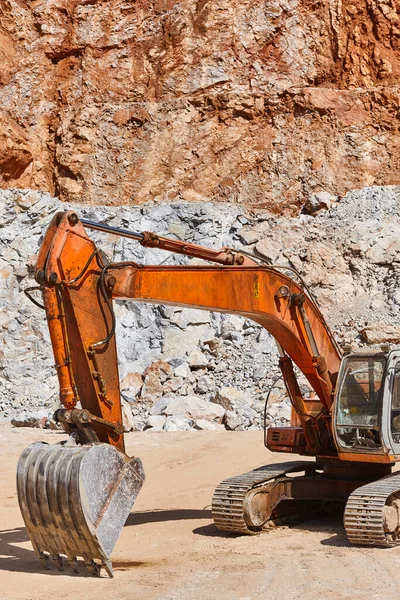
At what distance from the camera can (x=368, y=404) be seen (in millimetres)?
8727

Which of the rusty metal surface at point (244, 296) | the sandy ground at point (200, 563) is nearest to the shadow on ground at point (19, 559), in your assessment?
the sandy ground at point (200, 563)

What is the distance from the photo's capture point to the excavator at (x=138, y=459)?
7055 mm

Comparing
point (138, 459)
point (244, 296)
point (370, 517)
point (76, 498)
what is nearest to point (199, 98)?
point (244, 296)

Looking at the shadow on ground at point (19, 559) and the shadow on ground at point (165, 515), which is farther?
the shadow on ground at point (165, 515)

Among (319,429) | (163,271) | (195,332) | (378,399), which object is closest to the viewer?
(163,271)

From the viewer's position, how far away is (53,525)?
23.1ft

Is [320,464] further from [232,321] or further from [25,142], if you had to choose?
[25,142]

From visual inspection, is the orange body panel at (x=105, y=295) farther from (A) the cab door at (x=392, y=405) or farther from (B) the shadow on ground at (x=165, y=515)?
(B) the shadow on ground at (x=165, y=515)

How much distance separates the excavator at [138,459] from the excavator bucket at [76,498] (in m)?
0.01

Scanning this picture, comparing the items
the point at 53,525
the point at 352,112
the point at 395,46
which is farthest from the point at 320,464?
the point at 395,46

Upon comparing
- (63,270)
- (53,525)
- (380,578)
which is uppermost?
(63,270)

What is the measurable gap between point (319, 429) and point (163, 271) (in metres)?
2.69

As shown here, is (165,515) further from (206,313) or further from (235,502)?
(206,313)

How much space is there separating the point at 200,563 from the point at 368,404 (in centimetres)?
230
